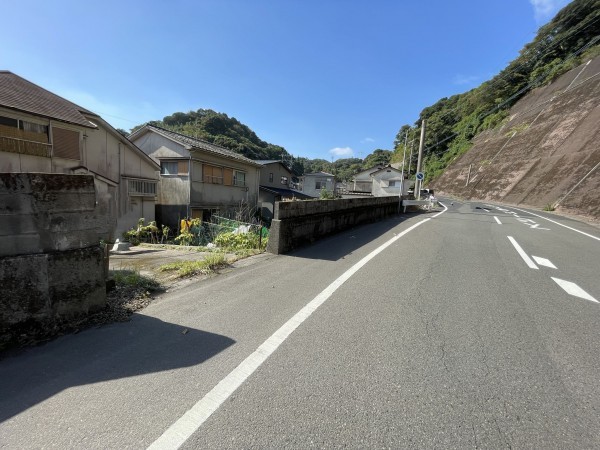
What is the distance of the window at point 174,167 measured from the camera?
19.0 metres

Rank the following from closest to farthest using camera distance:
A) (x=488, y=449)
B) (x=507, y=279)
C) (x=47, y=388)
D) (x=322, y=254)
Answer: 1. (x=488, y=449)
2. (x=47, y=388)
3. (x=507, y=279)
4. (x=322, y=254)

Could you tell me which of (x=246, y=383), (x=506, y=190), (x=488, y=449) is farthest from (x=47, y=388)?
(x=506, y=190)

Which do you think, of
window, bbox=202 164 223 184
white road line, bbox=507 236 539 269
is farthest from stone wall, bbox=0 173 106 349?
window, bbox=202 164 223 184

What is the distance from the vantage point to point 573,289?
4.35 m

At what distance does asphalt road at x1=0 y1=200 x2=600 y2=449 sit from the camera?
1766 millimetres

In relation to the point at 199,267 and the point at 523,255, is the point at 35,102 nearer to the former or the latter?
the point at 199,267

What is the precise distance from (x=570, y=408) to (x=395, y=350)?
1182mm

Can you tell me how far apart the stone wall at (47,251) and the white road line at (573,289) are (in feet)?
20.2

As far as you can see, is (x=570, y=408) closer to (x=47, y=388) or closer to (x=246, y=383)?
(x=246, y=383)

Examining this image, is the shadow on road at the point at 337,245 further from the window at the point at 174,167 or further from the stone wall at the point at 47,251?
the window at the point at 174,167

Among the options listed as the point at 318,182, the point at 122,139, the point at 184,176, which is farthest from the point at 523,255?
the point at 318,182

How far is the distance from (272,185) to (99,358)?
28885 mm

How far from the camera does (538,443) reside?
1.72 m

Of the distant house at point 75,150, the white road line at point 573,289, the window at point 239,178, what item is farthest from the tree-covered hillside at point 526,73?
the white road line at point 573,289
